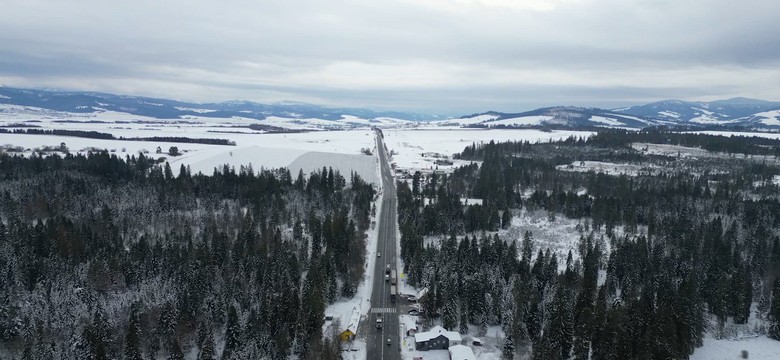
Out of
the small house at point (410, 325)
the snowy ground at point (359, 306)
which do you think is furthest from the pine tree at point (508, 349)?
the snowy ground at point (359, 306)

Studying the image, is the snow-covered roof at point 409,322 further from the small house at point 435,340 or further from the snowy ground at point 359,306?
the snowy ground at point 359,306

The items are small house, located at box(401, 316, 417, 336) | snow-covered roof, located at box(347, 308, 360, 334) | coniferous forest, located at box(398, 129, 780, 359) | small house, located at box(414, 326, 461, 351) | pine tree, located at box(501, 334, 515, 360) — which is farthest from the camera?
small house, located at box(401, 316, 417, 336)

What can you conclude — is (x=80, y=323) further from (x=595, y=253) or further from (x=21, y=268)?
(x=595, y=253)

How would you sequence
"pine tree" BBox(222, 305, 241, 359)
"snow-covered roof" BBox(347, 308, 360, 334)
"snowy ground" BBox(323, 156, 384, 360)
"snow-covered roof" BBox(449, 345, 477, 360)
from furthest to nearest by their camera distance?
1. "snow-covered roof" BBox(347, 308, 360, 334)
2. "snowy ground" BBox(323, 156, 384, 360)
3. "snow-covered roof" BBox(449, 345, 477, 360)
4. "pine tree" BBox(222, 305, 241, 359)

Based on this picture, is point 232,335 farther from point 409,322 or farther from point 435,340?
point 435,340

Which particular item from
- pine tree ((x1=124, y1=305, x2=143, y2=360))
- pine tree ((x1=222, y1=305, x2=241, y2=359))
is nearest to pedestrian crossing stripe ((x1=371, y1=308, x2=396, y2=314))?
pine tree ((x1=222, y1=305, x2=241, y2=359))

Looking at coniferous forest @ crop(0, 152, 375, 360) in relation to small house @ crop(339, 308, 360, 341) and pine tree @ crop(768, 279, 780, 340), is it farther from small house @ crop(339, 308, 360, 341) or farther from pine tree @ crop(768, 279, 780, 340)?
pine tree @ crop(768, 279, 780, 340)
